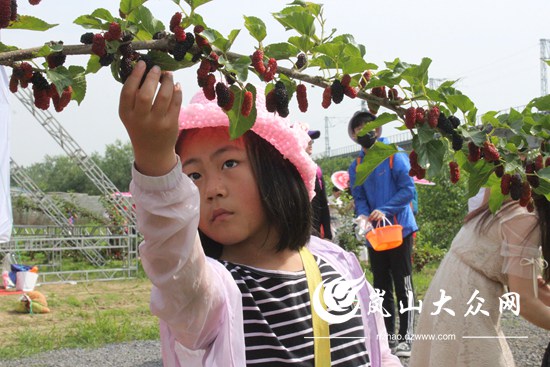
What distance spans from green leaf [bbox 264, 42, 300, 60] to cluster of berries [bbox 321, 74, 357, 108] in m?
0.10

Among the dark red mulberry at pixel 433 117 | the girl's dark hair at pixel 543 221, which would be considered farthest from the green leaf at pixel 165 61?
the girl's dark hair at pixel 543 221

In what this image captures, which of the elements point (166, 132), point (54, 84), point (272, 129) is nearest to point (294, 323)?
point (272, 129)

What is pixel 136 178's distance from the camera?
1.16 m

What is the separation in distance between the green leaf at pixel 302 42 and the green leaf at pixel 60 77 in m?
0.38

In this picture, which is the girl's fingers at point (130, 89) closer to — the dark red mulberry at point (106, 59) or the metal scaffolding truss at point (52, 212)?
the dark red mulberry at point (106, 59)

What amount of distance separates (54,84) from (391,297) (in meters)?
4.47

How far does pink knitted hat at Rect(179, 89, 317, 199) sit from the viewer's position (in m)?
1.72

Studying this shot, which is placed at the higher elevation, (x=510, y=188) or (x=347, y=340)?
(x=510, y=188)

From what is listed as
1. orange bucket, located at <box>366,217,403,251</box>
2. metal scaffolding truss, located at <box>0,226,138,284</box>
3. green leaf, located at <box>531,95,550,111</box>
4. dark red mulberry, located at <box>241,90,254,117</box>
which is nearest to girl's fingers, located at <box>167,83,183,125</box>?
dark red mulberry, located at <box>241,90,254,117</box>

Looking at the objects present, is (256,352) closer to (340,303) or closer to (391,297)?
(340,303)

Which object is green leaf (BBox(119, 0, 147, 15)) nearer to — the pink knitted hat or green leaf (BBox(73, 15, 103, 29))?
green leaf (BBox(73, 15, 103, 29))

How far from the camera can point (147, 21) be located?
3.32 feet

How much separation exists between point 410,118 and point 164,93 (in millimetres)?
465

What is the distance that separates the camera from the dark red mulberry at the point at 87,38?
96 cm
